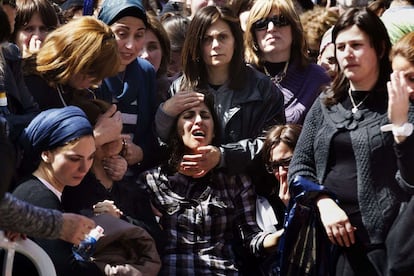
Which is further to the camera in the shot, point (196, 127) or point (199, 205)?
point (196, 127)

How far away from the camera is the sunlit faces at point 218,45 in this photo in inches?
222

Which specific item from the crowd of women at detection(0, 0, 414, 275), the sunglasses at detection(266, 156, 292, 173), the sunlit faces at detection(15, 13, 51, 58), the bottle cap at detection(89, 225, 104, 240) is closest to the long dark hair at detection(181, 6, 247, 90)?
the crowd of women at detection(0, 0, 414, 275)

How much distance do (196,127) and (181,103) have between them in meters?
0.15

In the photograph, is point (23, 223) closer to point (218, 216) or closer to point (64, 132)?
point (64, 132)

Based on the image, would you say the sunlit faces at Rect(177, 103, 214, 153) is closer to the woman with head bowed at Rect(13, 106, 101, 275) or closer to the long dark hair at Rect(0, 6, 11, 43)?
the woman with head bowed at Rect(13, 106, 101, 275)

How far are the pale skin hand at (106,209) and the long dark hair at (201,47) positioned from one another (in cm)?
109

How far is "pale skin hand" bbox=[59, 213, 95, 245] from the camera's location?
3.93 m

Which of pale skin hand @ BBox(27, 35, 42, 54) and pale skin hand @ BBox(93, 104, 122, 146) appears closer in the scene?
pale skin hand @ BBox(93, 104, 122, 146)

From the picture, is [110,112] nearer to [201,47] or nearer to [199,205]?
[199,205]

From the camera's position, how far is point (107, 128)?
197 inches

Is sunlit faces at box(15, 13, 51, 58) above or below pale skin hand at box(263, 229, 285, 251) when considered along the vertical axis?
above

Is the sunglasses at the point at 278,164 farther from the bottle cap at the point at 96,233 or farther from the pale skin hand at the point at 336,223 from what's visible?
the bottle cap at the point at 96,233

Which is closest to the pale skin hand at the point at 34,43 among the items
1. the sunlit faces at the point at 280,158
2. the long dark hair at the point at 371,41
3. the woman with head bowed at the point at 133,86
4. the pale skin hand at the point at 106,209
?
the woman with head bowed at the point at 133,86

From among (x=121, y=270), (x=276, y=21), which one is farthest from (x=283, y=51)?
(x=121, y=270)
